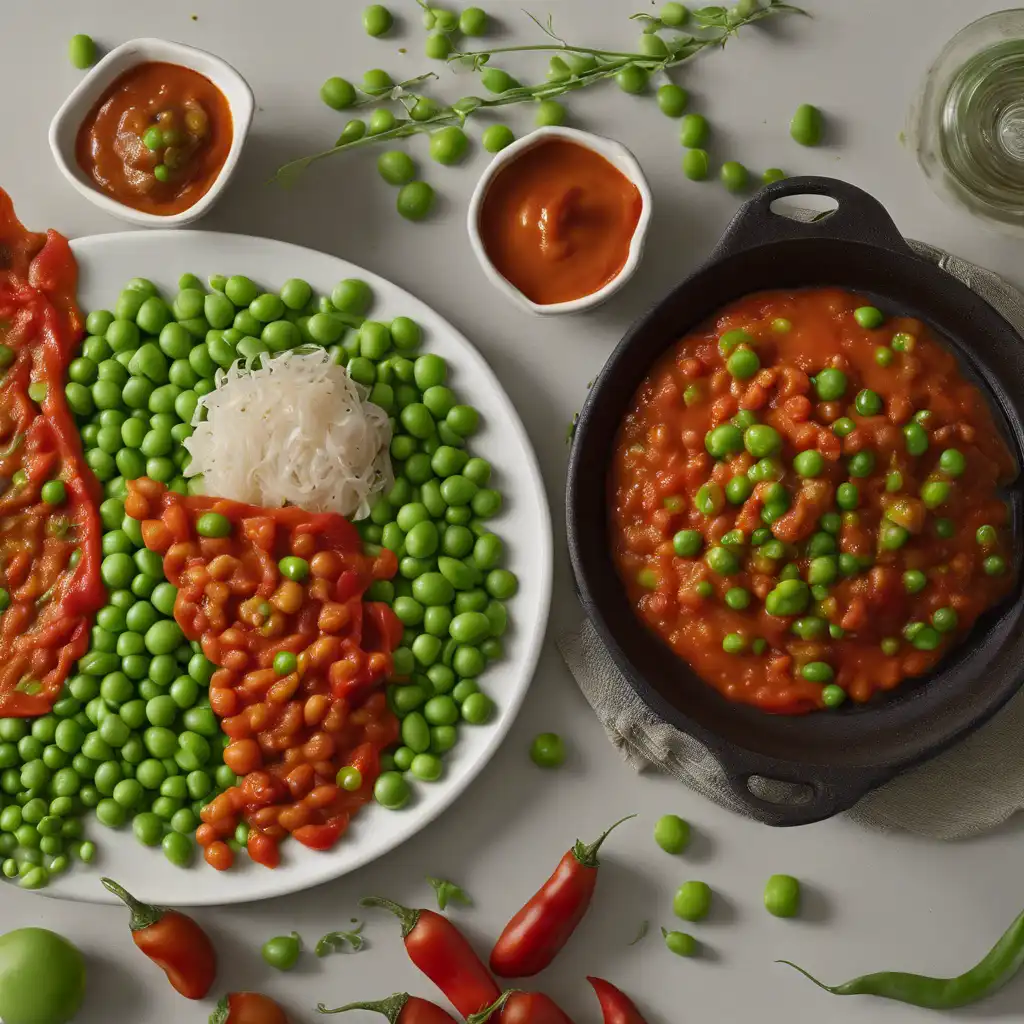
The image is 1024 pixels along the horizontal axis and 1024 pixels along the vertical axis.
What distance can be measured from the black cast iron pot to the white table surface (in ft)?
1.35

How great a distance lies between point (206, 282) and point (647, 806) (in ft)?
6.37

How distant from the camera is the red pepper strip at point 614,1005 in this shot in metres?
2.98

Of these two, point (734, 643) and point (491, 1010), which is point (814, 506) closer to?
point (734, 643)

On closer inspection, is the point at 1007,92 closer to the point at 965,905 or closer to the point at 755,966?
the point at 965,905

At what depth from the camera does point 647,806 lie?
10.1 ft

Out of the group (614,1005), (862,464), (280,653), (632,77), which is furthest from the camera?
(632,77)

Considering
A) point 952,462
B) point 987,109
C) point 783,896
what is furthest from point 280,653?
point 987,109

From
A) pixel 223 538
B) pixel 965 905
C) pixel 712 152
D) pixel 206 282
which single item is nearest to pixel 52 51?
pixel 206 282

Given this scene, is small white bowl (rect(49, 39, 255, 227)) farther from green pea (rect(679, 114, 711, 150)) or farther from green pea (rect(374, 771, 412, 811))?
green pea (rect(374, 771, 412, 811))

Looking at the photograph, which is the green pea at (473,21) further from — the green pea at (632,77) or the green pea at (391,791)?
the green pea at (391,791)

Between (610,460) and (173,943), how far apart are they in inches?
69.2

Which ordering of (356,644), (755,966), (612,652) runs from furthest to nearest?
(755,966) → (356,644) → (612,652)

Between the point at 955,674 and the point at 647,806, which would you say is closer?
the point at 955,674

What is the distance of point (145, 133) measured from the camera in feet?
9.65
